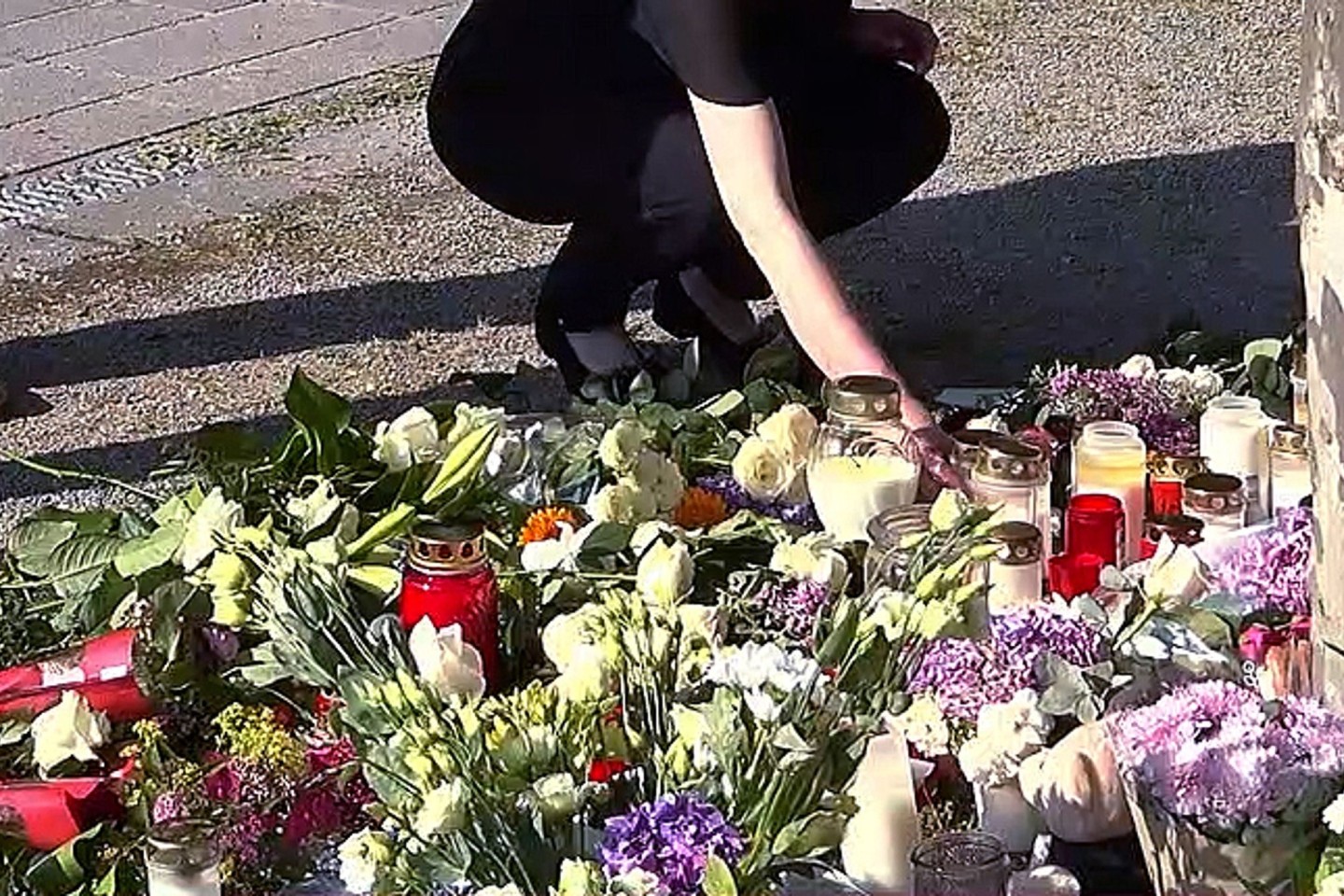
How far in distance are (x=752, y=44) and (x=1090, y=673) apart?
123 centimetres

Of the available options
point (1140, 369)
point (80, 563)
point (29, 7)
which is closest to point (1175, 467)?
point (1140, 369)

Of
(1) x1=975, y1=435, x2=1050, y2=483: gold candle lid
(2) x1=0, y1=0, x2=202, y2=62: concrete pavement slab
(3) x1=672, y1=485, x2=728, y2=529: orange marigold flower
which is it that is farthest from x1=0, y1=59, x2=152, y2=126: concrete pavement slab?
(1) x1=975, y1=435, x2=1050, y2=483: gold candle lid

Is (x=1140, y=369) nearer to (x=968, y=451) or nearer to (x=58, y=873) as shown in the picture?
(x=968, y=451)

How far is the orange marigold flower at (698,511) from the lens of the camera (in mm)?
2641

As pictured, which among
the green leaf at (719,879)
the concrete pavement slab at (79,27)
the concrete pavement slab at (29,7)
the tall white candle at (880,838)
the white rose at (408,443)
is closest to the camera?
the green leaf at (719,879)

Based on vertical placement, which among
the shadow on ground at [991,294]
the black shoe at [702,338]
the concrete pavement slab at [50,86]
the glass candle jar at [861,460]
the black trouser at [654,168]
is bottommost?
the concrete pavement slab at [50,86]

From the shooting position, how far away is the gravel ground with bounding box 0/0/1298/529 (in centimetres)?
437

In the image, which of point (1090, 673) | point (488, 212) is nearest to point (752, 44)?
point (1090, 673)

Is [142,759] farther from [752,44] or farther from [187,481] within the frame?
[752,44]

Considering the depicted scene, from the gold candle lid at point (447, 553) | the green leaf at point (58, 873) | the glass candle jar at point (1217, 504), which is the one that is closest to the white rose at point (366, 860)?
the green leaf at point (58, 873)

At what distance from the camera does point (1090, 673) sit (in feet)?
6.98

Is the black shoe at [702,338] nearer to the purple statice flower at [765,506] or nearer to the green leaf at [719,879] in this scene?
the purple statice flower at [765,506]

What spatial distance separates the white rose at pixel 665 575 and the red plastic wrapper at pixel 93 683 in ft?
1.64

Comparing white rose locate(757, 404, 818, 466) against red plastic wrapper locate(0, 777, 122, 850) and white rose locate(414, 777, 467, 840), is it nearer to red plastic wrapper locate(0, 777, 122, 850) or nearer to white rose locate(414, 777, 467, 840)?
red plastic wrapper locate(0, 777, 122, 850)
